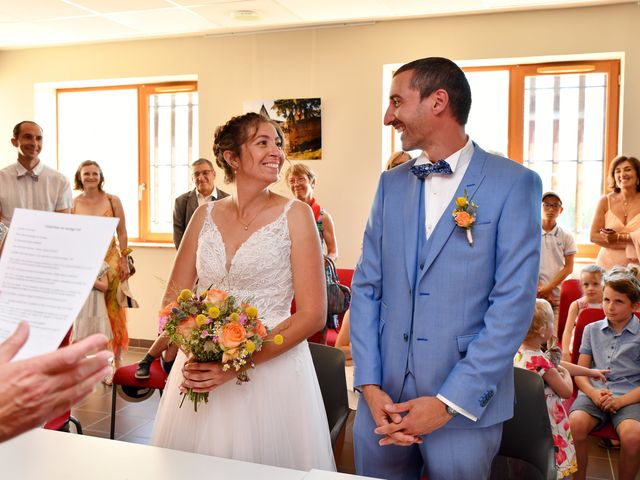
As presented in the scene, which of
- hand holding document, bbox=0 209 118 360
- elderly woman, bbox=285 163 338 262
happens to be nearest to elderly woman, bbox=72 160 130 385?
elderly woman, bbox=285 163 338 262

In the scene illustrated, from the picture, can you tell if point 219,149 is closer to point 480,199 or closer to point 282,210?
point 282,210

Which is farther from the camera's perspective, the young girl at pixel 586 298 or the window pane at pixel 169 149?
the window pane at pixel 169 149

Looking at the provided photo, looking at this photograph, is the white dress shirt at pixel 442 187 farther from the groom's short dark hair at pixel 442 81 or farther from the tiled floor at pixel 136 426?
the tiled floor at pixel 136 426

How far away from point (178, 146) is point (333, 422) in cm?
517

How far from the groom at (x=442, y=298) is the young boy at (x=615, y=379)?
4.79ft

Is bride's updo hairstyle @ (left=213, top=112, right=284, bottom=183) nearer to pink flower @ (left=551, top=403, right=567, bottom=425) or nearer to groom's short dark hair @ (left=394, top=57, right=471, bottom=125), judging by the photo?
groom's short dark hair @ (left=394, top=57, right=471, bottom=125)

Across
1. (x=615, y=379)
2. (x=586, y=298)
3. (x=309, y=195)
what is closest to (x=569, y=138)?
(x=586, y=298)

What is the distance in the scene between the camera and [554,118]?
592cm

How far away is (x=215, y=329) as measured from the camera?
2.02 m

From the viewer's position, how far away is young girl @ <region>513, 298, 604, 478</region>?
2.87 m

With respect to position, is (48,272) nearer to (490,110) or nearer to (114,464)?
(114,464)

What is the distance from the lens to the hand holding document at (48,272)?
965 mm

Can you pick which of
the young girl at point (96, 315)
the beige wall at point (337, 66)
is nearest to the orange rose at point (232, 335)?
the young girl at point (96, 315)

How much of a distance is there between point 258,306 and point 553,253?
11.8 ft
